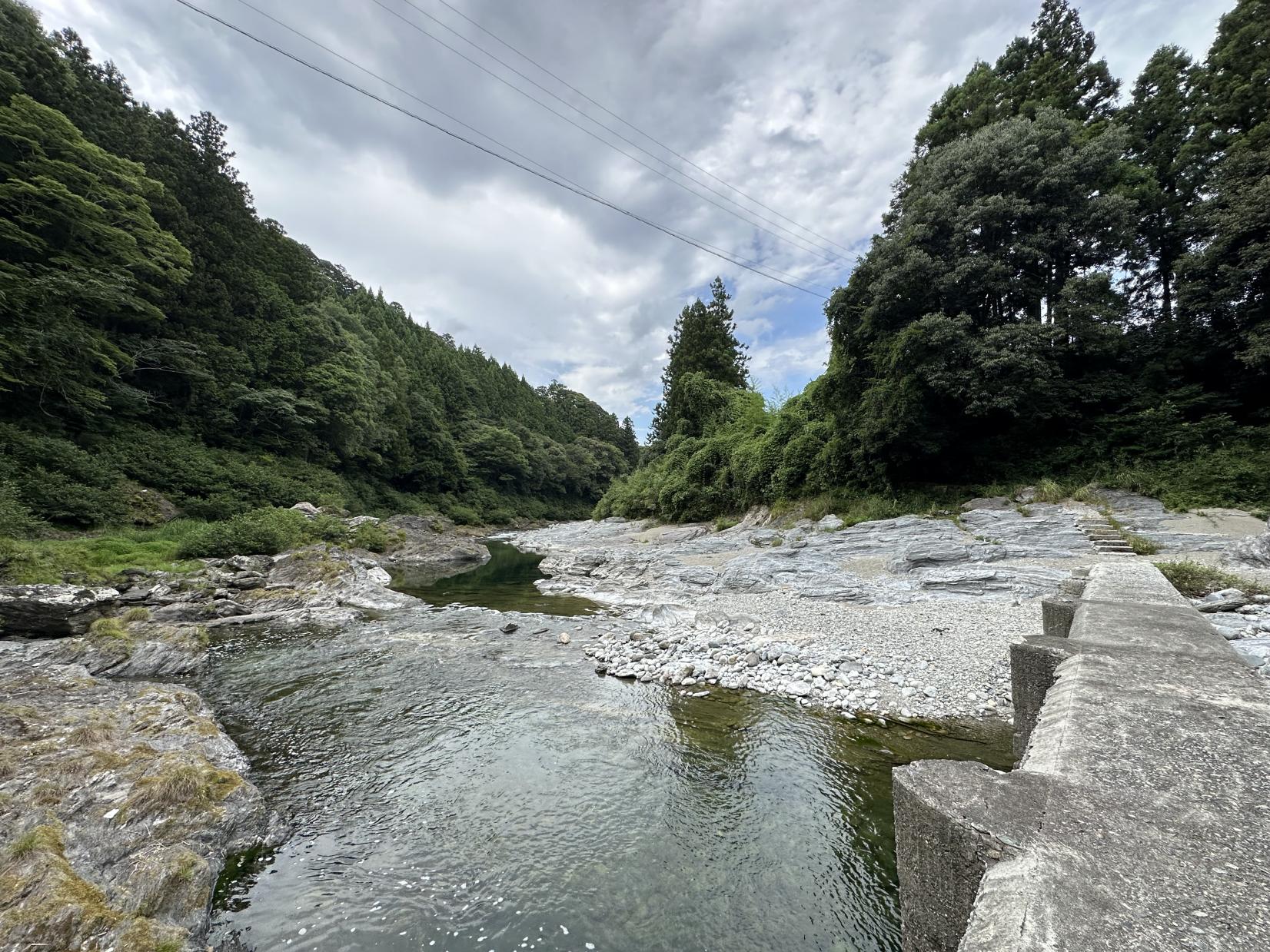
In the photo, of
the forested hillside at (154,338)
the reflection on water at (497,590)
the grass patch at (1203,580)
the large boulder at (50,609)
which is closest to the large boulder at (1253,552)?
the grass patch at (1203,580)

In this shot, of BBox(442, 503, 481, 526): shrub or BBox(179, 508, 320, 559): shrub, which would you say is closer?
BBox(179, 508, 320, 559): shrub

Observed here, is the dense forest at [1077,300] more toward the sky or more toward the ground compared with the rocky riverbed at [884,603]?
more toward the sky

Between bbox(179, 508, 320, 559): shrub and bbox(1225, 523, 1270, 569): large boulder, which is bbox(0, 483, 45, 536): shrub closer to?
bbox(179, 508, 320, 559): shrub

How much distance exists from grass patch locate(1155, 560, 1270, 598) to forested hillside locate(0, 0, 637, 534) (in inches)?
985

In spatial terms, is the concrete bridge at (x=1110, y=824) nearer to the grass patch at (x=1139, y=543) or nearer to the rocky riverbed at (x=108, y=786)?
the rocky riverbed at (x=108, y=786)

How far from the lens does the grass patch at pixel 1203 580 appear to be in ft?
23.0

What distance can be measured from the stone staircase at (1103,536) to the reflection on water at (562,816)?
27.1ft

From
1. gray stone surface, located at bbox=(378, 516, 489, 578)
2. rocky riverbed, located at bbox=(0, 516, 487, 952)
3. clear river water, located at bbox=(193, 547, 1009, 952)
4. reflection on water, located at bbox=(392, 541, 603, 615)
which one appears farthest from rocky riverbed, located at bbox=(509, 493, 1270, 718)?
gray stone surface, located at bbox=(378, 516, 489, 578)

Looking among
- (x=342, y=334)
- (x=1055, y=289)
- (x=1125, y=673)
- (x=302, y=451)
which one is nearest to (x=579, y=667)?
(x=1125, y=673)

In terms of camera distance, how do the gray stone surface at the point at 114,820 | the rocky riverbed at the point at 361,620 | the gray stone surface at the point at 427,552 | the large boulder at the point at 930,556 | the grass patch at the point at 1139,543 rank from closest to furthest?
1. the gray stone surface at the point at 114,820
2. the rocky riverbed at the point at 361,620
3. the grass patch at the point at 1139,543
4. the large boulder at the point at 930,556
5. the gray stone surface at the point at 427,552

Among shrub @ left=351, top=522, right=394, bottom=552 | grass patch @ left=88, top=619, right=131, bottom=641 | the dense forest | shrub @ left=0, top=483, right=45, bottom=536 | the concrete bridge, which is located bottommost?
grass patch @ left=88, top=619, right=131, bottom=641

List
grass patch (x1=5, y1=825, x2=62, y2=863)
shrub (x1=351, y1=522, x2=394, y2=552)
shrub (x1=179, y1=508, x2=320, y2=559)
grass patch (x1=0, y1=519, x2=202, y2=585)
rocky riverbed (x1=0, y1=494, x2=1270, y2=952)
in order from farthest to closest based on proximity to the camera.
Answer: shrub (x1=351, y1=522, x2=394, y2=552), shrub (x1=179, y1=508, x2=320, y2=559), grass patch (x1=0, y1=519, x2=202, y2=585), rocky riverbed (x1=0, y1=494, x2=1270, y2=952), grass patch (x1=5, y1=825, x2=62, y2=863)

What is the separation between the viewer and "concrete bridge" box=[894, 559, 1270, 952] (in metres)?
1.34

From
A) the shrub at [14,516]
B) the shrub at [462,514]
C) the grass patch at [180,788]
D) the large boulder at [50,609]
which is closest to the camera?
the grass patch at [180,788]
